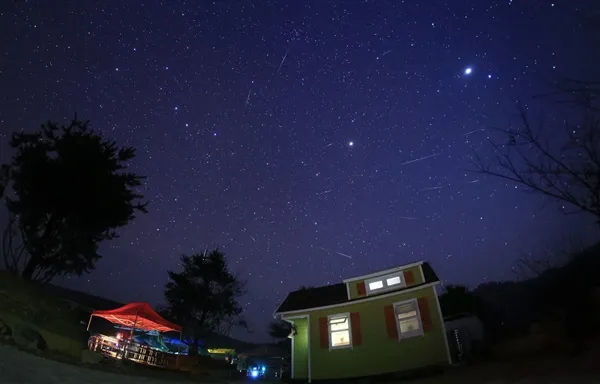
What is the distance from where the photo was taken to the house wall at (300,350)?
15.9m

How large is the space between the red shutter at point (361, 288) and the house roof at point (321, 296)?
0.62m

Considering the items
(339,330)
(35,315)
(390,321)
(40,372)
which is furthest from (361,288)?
(35,315)

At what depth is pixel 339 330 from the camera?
15664 millimetres

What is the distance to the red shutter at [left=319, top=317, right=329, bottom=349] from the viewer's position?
15417 millimetres

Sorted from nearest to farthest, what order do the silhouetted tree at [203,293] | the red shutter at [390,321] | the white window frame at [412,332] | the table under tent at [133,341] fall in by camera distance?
1. the table under tent at [133,341]
2. the white window frame at [412,332]
3. the red shutter at [390,321]
4. the silhouetted tree at [203,293]

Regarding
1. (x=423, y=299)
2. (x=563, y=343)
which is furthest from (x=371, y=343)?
(x=563, y=343)

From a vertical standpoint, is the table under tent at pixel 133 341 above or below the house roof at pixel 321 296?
below

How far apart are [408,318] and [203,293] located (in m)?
24.1

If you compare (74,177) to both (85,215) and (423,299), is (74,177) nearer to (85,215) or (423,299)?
(85,215)

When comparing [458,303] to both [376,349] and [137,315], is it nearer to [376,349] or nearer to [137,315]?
[376,349]

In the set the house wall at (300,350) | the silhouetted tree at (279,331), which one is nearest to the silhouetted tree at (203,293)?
the silhouetted tree at (279,331)

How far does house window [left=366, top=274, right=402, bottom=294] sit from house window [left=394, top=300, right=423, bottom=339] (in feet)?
3.74

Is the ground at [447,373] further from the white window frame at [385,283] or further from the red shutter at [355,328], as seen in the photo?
the white window frame at [385,283]

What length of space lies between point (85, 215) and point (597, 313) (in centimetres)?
2688
